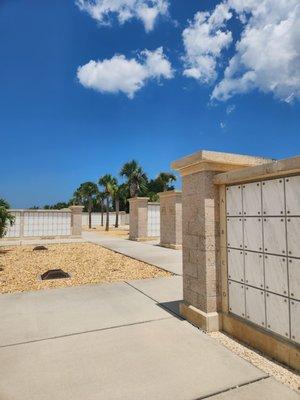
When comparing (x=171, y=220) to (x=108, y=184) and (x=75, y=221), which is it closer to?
(x=75, y=221)

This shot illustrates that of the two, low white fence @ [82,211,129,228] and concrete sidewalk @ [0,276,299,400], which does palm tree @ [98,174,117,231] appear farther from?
concrete sidewalk @ [0,276,299,400]

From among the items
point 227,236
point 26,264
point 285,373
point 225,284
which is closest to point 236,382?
point 285,373

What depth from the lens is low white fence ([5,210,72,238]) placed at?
70.8ft

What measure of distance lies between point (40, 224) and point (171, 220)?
11270 millimetres

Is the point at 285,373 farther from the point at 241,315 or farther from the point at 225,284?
the point at 225,284

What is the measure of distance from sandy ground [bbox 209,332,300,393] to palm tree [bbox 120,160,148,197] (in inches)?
1700

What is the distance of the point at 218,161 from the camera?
450cm

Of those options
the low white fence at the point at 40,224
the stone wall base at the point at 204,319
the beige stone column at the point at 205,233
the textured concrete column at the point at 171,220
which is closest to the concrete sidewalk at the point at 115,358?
the stone wall base at the point at 204,319

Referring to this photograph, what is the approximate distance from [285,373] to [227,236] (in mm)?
1853

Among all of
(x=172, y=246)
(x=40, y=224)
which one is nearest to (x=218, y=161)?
(x=172, y=246)

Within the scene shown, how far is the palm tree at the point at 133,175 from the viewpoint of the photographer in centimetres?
4700

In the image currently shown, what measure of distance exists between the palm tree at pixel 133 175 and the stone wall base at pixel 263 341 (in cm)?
4305

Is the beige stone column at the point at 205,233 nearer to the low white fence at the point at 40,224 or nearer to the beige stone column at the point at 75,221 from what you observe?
the low white fence at the point at 40,224

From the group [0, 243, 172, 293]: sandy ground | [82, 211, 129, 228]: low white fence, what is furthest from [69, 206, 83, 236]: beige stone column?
[82, 211, 129, 228]: low white fence
